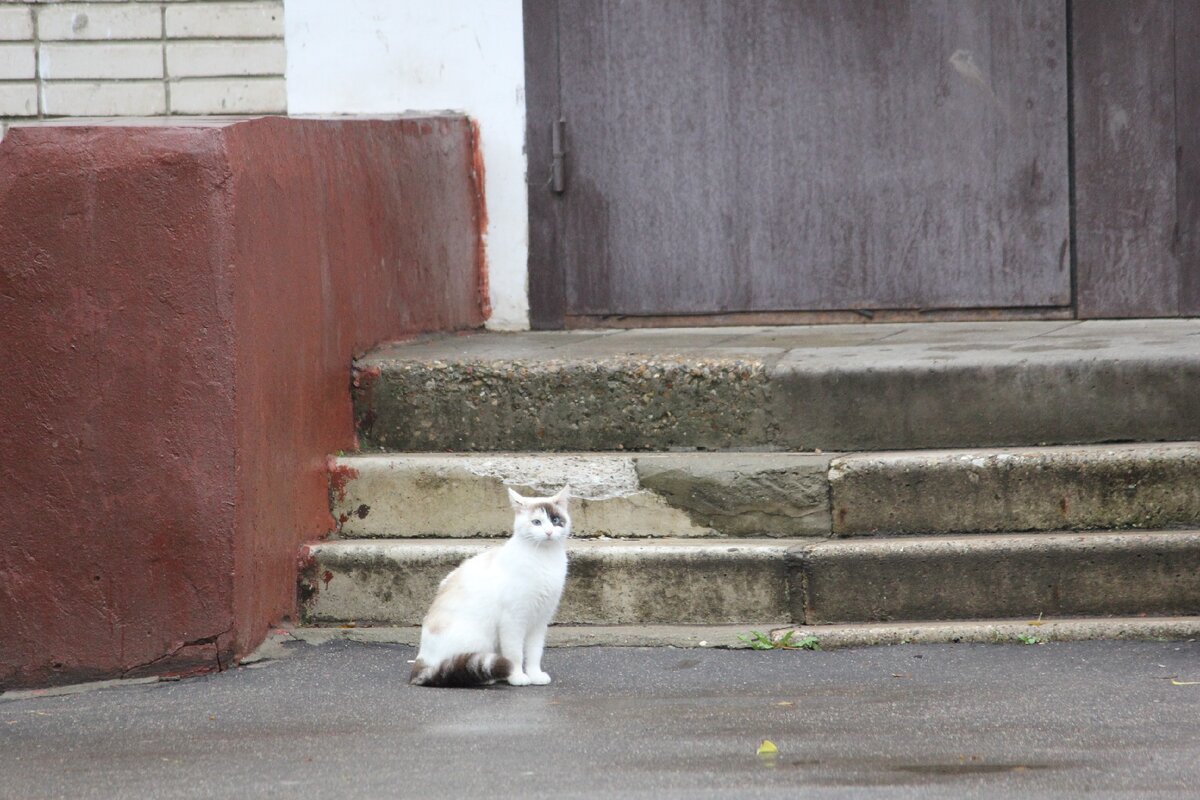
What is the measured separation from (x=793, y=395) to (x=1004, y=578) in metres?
1.03

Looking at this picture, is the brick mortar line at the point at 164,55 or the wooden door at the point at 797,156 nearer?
the wooden door at the point at 797,156

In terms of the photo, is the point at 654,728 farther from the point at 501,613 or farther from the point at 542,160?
the point at 542,160

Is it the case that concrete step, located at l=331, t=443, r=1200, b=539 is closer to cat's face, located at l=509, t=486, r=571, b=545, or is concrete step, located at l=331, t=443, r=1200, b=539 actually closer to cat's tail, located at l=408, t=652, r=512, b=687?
cat's face, located at l=509, t=486, r=571, b=545

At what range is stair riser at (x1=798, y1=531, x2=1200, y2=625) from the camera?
4918 millimetres

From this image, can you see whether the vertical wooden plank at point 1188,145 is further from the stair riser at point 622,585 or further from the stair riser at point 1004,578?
the stair riser at point 622,585

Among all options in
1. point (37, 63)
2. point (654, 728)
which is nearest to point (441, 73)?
point (37, 63)

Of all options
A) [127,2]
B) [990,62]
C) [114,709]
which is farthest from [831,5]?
[114,709]

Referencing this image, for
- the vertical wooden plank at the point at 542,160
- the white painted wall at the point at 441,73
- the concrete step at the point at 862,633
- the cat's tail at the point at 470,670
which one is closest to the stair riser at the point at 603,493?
the concrete step at the point at 862,633

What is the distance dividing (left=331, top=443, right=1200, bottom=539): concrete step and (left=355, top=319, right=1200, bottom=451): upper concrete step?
13cm

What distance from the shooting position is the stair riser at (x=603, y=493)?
5.30 m

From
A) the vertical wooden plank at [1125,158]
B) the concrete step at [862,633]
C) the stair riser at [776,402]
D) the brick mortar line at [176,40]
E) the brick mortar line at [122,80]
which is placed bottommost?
the concrete step at [862,633]

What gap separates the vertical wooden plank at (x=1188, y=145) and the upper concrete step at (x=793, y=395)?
0.90 meters

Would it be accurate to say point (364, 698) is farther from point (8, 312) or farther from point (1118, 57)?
point (1118, 57)

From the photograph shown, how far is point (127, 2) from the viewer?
7.22m
